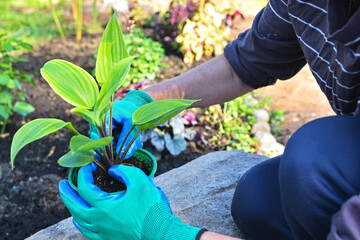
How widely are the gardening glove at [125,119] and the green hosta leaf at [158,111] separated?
207 mm

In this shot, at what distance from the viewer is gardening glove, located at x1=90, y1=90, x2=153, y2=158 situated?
1.24 m

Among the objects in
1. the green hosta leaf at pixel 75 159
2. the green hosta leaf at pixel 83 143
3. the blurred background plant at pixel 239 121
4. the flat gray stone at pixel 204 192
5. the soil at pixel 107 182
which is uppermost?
the green hosta leaf at pixel 83 143

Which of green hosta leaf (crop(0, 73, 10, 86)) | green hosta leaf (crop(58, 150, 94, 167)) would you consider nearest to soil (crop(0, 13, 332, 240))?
green hosta leaf (crop(0, 73, 10, 86))

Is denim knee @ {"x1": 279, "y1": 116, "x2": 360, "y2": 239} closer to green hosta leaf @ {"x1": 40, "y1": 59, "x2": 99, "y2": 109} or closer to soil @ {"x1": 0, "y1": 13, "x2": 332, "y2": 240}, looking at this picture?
green hosta leaf @ {"x1": 40, "y1": 59, "x2": 99, "y2": 109}

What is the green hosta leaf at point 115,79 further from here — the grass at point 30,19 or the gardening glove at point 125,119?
the grass at point 30,19

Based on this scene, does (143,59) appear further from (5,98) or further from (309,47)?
A: (309,47)

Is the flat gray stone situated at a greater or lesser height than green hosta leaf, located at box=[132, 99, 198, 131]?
lesser

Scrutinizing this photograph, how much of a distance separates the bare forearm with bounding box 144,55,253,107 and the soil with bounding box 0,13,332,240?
2.18 feet

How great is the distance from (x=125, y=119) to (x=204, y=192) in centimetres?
45

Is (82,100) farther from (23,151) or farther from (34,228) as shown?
(23,151)

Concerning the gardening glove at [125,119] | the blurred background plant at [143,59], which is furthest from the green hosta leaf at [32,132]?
the blurred background plant at [143,59]

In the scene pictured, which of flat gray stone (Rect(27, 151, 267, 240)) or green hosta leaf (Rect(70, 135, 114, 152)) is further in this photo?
flat gray stone (Rect(27, 151, 267, 240))

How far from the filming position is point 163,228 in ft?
3.50

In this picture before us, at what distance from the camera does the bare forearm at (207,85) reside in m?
1.54
